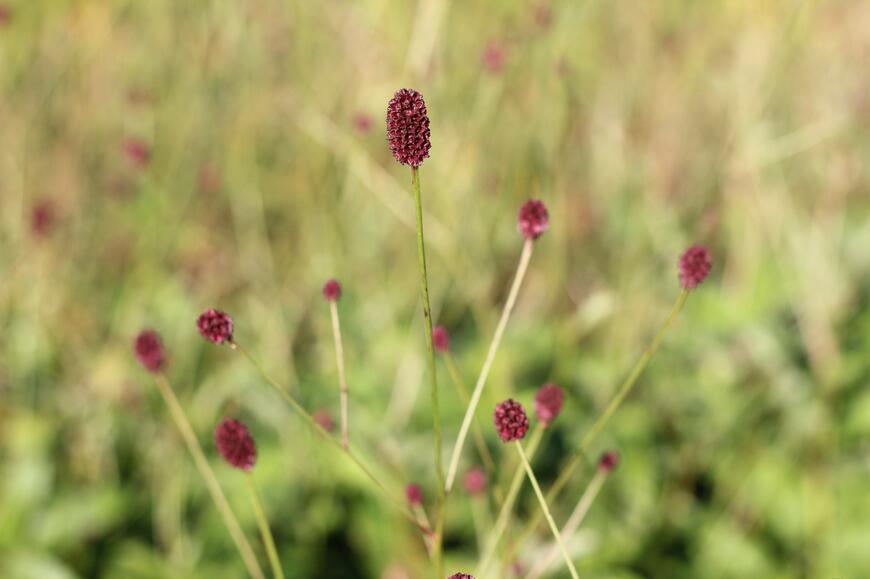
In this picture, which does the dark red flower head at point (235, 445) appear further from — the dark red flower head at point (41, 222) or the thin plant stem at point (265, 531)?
the dark red flower head at point (41, 222)

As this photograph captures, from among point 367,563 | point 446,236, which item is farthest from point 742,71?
point 367,563

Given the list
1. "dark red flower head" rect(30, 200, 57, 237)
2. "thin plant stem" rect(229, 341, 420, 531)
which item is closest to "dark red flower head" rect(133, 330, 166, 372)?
"thin plant stem" rect(229, 341, 420, 531)

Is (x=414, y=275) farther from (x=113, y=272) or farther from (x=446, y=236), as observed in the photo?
(x=113, y=272)

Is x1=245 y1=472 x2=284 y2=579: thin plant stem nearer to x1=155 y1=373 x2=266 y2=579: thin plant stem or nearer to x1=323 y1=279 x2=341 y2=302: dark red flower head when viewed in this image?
x1=155 y1=373 x2=266 y2=579: thin plant stem

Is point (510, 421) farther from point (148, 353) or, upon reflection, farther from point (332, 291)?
point (148, 353)

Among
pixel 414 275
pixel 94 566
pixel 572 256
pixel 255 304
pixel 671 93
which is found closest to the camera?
pixel 94 566
